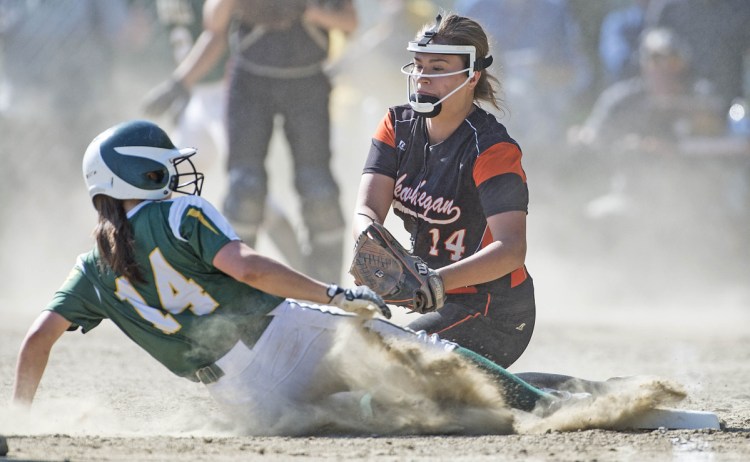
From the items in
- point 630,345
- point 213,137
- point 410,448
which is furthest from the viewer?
point 213,137

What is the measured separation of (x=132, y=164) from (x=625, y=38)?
7.27m

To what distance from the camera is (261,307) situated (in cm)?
409

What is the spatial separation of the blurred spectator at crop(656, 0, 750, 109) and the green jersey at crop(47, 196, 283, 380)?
700 cm

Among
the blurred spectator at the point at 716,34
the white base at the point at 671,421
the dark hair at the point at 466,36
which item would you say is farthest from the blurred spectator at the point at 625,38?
the white base at the point at 671,421

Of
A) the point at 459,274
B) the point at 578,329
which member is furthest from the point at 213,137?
the point at 459,274

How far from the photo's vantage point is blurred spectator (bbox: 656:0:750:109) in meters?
10.1

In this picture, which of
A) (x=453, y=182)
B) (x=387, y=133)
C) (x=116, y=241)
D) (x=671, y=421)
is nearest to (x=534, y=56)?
(x=387, y=133)

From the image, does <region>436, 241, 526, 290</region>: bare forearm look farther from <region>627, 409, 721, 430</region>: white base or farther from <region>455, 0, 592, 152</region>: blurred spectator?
<region>455, 0, 592, 152</region>: blurred spectator

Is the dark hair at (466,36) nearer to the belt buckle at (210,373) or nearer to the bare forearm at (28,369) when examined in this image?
the belt buckle at (210,373)

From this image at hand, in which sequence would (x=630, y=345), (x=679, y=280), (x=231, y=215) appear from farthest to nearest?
(x=679, y=280) < (x=231, y=215) < (x=630, y=345)

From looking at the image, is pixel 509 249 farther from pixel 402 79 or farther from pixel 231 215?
pixel 402 79

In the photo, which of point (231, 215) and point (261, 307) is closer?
point (261, 307)

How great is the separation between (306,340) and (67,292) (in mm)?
863

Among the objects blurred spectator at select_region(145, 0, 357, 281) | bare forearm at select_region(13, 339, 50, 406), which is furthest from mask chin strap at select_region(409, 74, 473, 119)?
blurred spectator at select_region(145, 0, 357, 281)
